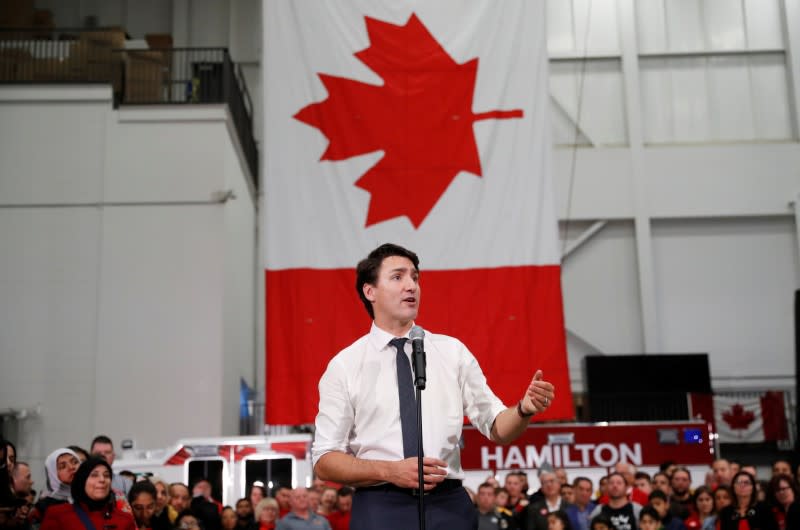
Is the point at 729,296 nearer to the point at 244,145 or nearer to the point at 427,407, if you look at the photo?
the point at 244,145

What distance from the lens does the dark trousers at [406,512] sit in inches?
113

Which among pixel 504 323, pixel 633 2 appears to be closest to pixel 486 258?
pixel 504 323

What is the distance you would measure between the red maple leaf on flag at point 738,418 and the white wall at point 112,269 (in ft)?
27.5

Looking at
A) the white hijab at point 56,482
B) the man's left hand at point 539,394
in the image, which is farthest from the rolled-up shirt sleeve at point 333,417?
the white hijab at point 56,482

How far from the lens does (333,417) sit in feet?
9.92

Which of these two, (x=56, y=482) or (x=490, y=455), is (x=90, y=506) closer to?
(x=56, y=482)

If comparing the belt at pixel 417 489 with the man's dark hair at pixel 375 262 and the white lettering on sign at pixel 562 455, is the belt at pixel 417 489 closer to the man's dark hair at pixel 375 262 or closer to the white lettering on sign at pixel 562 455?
the man's dark hair at pixel 375 262

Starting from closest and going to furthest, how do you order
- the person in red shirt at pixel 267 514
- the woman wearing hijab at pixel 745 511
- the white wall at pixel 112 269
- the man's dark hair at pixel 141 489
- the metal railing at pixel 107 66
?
the man's dark hair at pixel 141 489, the woman wearing hijab at pixel 745 511, the person in red shirt at pixel 267 514, the white wall at pixel 112 269, the metal railing at pixel 107 66

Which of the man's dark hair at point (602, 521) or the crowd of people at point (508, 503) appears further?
the man's dark hair at point (602, 521)

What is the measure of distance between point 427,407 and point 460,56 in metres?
5.26

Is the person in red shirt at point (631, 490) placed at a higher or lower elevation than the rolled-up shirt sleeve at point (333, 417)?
lower

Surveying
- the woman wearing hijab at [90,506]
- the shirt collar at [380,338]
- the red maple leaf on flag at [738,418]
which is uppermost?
the red maple leaf on flag at [738,418]

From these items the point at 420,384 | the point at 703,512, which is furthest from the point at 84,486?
the point at 703,512

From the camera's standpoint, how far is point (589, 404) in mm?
15875
